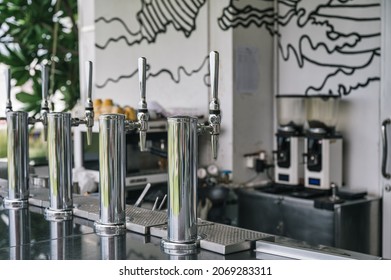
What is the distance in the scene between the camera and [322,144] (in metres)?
3.81

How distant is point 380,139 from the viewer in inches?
148

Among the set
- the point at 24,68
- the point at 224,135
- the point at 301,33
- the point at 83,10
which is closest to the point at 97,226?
the point at 224,135

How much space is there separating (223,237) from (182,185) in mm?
196

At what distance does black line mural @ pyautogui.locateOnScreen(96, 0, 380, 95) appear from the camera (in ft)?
12.6

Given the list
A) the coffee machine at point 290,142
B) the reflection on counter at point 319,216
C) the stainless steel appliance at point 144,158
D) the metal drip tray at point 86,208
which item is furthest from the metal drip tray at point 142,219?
the coffee machine at point 290,142

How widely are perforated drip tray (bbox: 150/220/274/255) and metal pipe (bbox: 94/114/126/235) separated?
0.12m

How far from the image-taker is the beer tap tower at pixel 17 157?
2.18 m

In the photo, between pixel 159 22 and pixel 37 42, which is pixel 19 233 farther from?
pixel 37 42

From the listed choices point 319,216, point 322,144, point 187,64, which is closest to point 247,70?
point 187,64

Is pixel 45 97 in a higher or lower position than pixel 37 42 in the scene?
lower

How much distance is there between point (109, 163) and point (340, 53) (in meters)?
2.61

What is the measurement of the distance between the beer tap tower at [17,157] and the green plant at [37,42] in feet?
11.6

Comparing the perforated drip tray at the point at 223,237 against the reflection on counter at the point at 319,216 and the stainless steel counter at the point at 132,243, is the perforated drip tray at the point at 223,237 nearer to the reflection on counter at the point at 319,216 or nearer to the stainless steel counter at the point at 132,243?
the stainless steel counter at the point at 132,243

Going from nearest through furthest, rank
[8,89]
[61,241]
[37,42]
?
[61,241] → [8,89] → [37,42]
